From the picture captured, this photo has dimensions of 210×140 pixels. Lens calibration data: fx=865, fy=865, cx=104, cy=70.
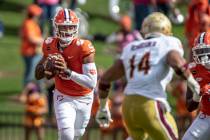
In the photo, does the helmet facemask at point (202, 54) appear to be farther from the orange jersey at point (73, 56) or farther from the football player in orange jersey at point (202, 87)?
the orange jersey at point (73, 56)

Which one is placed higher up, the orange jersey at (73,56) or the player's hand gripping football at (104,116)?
the orange jersey at (73,56)

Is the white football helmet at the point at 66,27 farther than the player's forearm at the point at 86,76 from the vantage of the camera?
Yes

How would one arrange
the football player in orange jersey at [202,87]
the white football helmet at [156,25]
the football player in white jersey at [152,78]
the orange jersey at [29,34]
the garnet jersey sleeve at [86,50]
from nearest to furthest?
the football player in orange jersey at [202,87] < the garnet jersey sleeve at [86,50] < the football player in white jersey at [152,78] < the white football helmet at [156,25] < the orange jersey at [29,34]

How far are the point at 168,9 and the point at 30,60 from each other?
110 inches

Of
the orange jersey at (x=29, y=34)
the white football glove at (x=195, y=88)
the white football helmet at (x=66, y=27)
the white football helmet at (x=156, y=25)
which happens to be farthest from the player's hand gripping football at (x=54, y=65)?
the orange jersey at (x=29, y=34)

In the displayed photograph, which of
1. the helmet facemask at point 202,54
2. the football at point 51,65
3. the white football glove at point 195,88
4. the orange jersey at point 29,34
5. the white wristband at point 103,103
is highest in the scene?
the helmet facemask at point 202,54

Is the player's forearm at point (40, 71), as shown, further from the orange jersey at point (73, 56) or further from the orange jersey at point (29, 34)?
the orange jersey at point (29, 34)

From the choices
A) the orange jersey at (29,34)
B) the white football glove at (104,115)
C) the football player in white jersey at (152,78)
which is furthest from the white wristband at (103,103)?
the orange jersey at (29,34)

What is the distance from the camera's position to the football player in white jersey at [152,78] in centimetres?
951

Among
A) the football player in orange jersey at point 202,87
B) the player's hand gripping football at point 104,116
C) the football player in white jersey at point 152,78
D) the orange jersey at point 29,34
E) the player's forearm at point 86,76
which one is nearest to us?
the football player in orange jersey at point 202,87

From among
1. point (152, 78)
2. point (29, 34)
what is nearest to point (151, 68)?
point (152, 78)

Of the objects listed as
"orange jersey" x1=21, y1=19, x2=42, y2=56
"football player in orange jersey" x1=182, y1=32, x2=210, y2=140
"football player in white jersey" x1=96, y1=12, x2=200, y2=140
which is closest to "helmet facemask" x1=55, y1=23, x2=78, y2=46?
"football player in white jersey" x1=96, y1=12, x2=200, y2=140

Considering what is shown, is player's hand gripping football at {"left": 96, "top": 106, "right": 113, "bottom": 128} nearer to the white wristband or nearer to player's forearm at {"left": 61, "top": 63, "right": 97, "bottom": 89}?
the white wristband

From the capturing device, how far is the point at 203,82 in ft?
29.9
